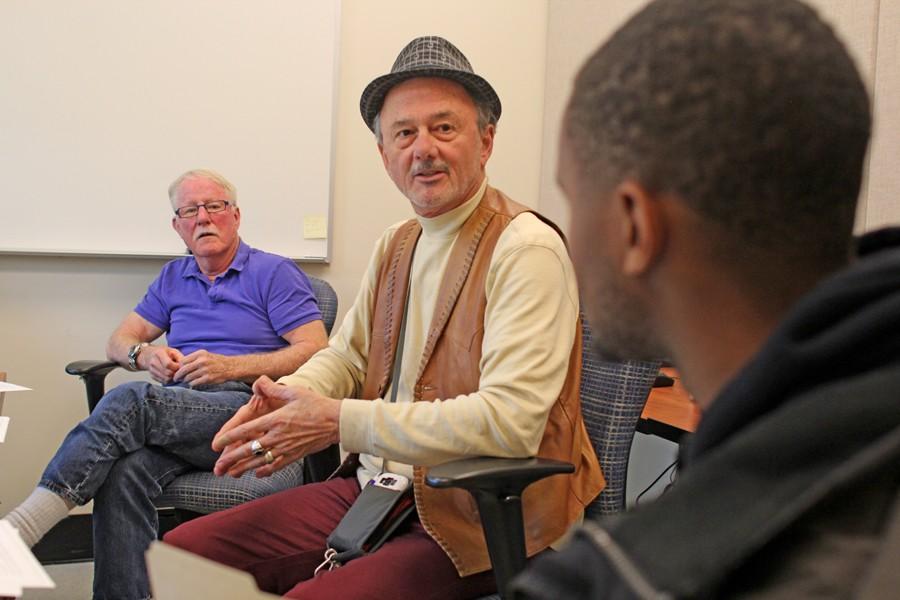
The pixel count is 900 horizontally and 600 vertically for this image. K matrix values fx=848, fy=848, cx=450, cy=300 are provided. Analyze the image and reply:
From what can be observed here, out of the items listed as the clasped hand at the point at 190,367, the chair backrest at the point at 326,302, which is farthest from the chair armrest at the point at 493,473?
the chair backrest at the point at 326,302

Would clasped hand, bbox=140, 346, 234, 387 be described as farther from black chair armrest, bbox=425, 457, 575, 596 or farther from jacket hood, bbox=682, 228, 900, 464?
jacket hood, bbox=682, 228, 900, 464

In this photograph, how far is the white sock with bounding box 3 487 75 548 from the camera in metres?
1.60

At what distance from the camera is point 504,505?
1.26 metres

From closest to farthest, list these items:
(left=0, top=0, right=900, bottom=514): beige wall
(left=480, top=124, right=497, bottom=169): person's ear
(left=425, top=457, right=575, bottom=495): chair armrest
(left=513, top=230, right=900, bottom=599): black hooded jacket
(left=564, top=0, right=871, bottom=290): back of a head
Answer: (left=513, top=230, right=900, bottom=599): black hooded jacket, (left=564, top=0, right=871, bottom=290): back of a head, (left=425, top=457, right=575, bottom=495): chair armrest, (left=480, top=124, right=497, bottom=169): person's ear, (left=0, top=0, right=900, bottom=514): beige wall

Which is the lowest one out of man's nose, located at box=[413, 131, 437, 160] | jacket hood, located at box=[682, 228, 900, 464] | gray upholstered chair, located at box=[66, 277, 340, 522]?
gray upholstered chair, located at box=[66, 277, 340, 522]

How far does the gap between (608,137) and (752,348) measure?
0.19 meters

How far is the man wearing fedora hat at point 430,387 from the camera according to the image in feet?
4.52

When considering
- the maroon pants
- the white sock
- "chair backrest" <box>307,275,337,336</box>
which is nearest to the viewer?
the maroon pants

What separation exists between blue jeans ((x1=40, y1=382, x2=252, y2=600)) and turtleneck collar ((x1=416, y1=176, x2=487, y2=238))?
0.81m

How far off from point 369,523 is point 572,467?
39cm

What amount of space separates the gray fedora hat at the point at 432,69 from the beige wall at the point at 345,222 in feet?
5.18

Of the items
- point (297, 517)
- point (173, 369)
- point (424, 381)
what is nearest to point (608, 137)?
point (424, 381)

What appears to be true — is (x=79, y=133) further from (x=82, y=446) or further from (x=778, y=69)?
(x=778, y=69)

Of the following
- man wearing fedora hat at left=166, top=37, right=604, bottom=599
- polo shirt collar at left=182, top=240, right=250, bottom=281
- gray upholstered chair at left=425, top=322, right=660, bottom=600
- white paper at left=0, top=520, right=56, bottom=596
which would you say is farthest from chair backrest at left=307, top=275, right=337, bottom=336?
white paper at left=0, top=520, right=56, bottom=596
